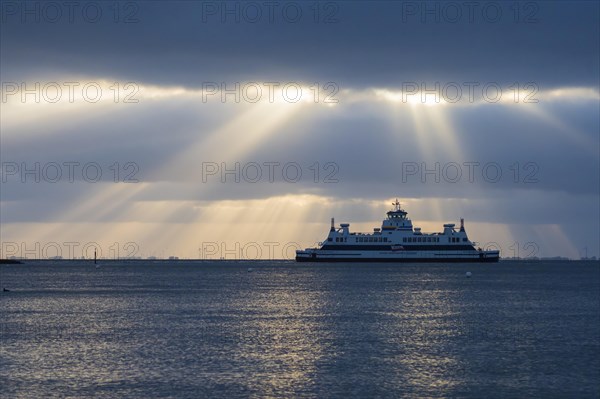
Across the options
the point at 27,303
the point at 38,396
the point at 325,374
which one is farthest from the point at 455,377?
the point at 27,303

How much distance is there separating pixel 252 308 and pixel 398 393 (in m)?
51.4

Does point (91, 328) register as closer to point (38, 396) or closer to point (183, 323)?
point (183, 323)

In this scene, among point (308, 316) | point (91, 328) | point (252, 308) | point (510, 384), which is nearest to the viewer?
point (510, 384)

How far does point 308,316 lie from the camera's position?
81.2m

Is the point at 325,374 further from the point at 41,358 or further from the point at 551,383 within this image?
the point at 41,358

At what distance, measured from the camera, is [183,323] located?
7419cm

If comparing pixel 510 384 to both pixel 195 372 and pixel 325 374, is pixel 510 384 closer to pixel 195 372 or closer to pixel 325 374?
pixel 325 374

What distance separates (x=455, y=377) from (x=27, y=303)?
6795 cm

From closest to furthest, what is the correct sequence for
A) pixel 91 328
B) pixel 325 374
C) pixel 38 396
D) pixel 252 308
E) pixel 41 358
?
1. pixel 38 396
2. pixel 325 374
3. pixel 41 358
4. pixel 91 328
5. pixel 252 308

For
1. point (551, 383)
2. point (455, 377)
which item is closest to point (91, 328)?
point (455, 377)

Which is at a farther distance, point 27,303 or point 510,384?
point 27,303

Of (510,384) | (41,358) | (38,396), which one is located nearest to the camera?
(38,396)

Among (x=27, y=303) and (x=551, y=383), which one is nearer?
(x=551, y=383)

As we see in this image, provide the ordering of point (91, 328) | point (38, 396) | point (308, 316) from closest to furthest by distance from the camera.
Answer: point (38, 396), point (91, 328), point (308, 316)
